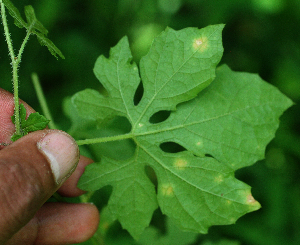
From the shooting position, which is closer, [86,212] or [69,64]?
[86,212]

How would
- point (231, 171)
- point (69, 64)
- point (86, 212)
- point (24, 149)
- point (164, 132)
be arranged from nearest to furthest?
point (24, 149) → point (231, 171) → point (164, 132) → point (86, 212) → point (69, 64)

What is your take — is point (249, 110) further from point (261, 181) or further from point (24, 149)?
point (261, 181)

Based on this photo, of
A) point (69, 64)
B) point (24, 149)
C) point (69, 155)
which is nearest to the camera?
point (24, 149)

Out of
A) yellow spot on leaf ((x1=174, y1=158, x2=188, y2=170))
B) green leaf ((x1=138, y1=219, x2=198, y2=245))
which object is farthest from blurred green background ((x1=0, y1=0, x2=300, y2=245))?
yellow spot on leaf ((x1=174, y1=158, x2=188, y2=170))

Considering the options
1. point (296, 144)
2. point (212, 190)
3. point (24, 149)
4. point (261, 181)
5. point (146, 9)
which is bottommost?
point (261, 181)

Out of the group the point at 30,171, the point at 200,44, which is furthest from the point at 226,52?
the point at 30,171

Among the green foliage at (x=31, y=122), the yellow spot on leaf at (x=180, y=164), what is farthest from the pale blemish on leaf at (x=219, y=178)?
the green foliage at (x=31, y=122)

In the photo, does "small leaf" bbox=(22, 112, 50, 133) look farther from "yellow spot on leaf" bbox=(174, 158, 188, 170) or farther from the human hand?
"yellow spot on leaf" bbox=(174, 158, 188, 170)

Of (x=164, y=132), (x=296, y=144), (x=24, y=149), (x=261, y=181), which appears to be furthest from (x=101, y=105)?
(x=296, y=144)

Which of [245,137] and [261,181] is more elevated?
[245,137]
